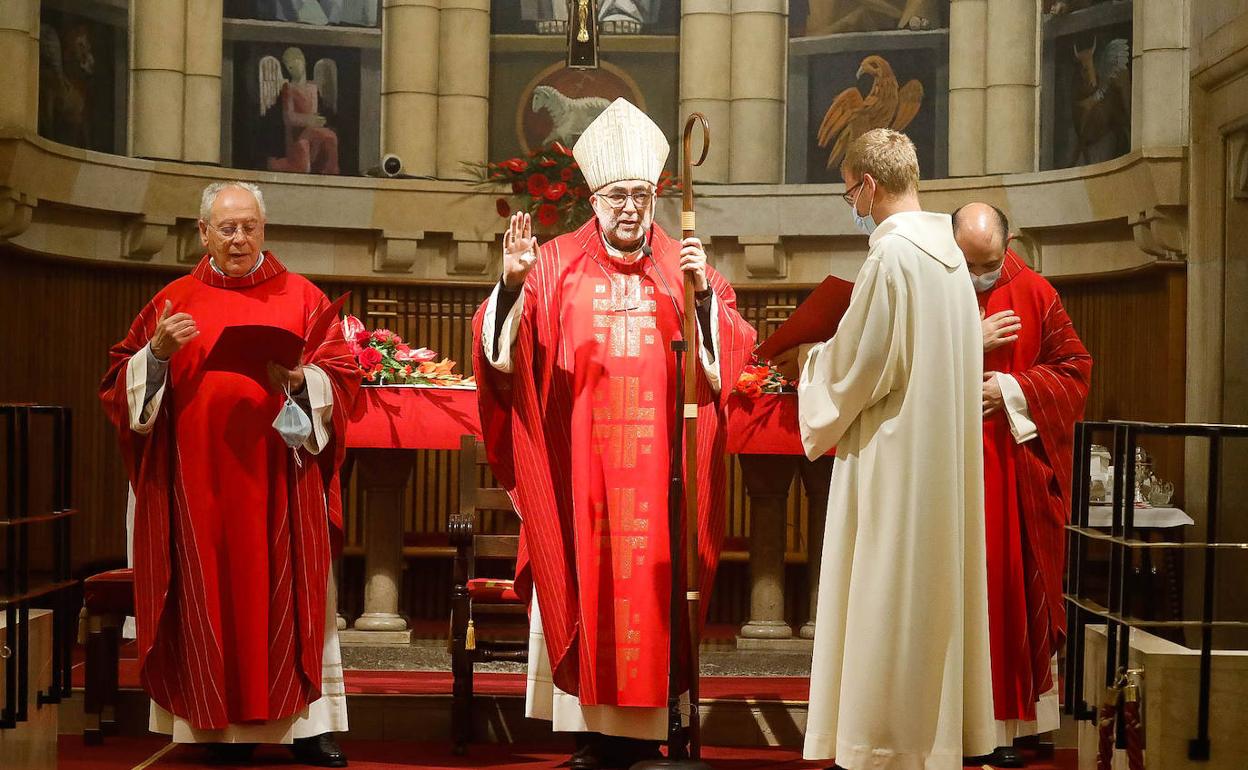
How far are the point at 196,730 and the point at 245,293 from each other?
1511 millimetres

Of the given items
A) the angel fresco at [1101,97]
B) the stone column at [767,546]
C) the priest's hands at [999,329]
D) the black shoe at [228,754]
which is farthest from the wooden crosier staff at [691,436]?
the angel fresco at [1101,97]

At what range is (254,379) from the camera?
17.7 feet

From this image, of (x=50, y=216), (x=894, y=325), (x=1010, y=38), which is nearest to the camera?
(x=894, y=325)

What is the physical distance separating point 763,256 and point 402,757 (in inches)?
173

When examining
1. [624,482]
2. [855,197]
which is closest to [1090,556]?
[624,482]

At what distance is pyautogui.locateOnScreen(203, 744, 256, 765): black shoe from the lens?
211 inches

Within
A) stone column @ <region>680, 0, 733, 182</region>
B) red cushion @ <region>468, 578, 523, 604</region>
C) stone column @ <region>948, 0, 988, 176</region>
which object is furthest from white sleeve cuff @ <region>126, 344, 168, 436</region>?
stone column @ <region>948, 0, 988, 176</region>

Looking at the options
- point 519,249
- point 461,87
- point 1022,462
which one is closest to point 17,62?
point 461,87

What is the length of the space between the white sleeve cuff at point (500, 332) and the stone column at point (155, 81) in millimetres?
4245

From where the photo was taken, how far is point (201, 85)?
8906 mm

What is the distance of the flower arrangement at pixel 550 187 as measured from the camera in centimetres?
804

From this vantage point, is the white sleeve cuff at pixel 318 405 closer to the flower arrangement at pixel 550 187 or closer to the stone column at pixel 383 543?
the stone column at pixel 383 543

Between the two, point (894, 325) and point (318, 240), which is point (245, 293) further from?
point (318, 240)

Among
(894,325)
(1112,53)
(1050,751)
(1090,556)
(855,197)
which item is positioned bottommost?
(1050,751)
